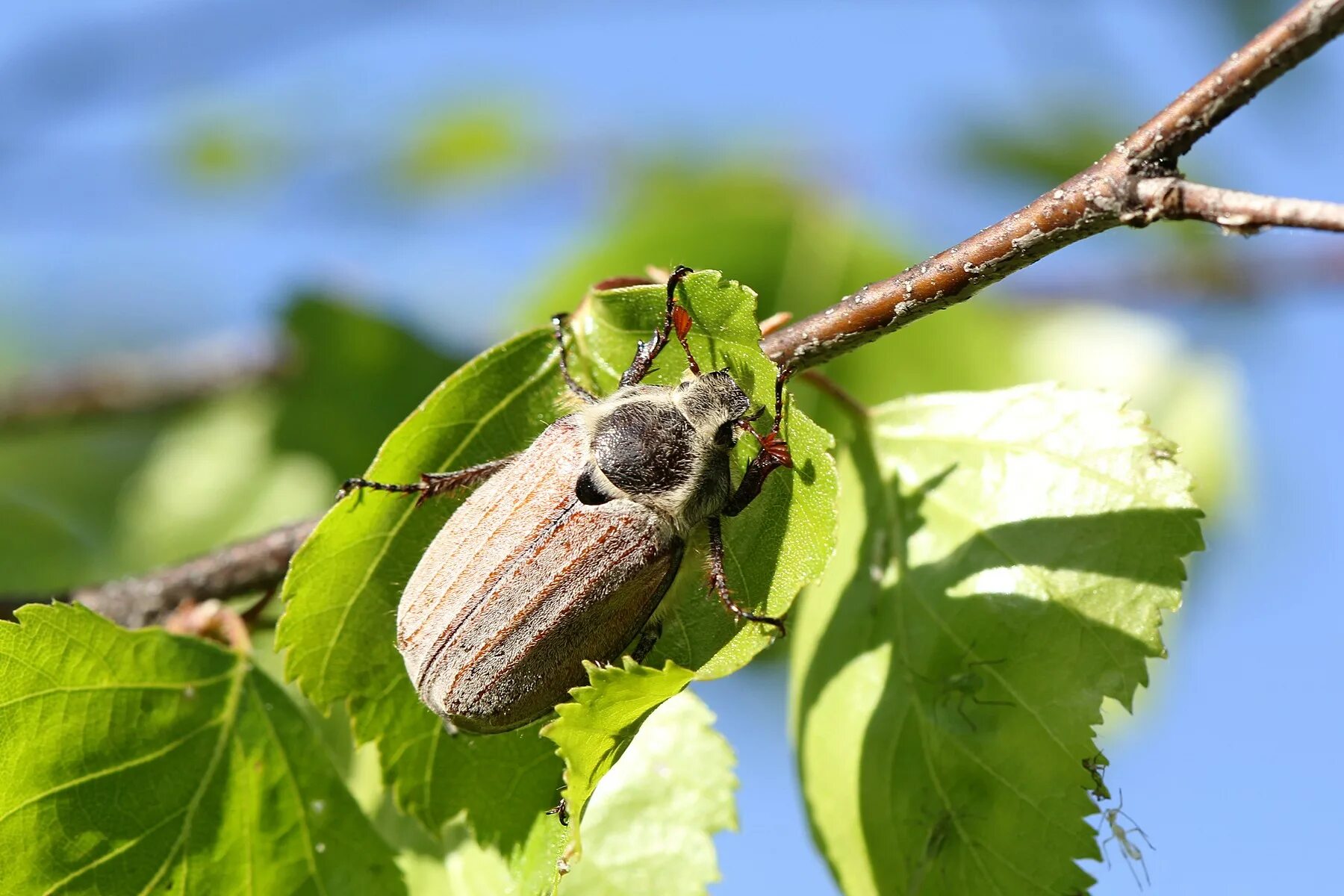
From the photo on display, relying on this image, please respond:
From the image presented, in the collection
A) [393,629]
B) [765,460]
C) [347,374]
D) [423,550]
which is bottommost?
[347,374]

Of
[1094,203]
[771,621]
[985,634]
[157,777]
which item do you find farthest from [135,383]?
[1094,203]

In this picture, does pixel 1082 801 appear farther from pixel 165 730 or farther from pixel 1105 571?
pixel 165 730

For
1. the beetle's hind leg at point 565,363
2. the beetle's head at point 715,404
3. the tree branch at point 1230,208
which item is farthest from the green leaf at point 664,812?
the tree branch at point 1230,208

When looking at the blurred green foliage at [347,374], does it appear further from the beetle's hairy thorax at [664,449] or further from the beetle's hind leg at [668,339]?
the beetle's hind leg at [668,339]

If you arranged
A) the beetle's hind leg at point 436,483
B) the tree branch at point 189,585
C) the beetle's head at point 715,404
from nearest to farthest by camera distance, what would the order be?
1. the beetle's hind leg at point 436,483
2. the beetle's head at point 715,404
3. the tree branch at point 189,585

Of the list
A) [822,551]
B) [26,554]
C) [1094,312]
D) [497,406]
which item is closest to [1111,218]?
[822,551]

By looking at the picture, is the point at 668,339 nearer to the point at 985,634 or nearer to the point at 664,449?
the point at 664,449
